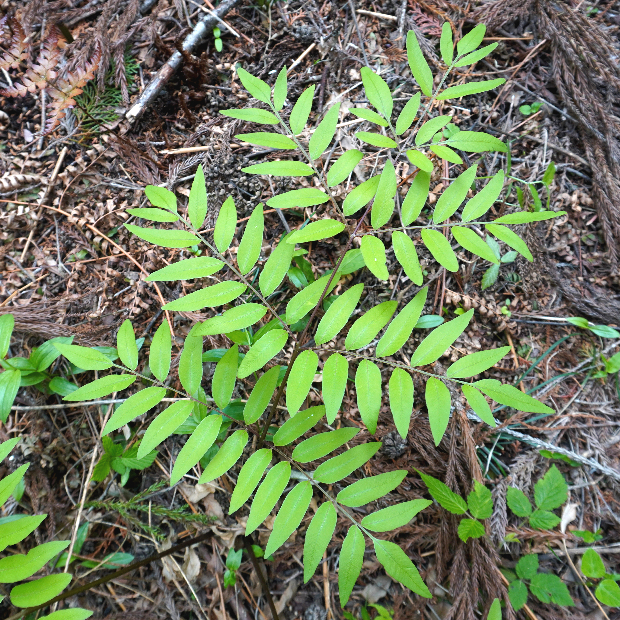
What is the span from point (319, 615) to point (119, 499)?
111 cm

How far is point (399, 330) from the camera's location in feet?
4.96

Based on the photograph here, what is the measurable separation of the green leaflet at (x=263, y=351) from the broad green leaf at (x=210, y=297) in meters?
0.18

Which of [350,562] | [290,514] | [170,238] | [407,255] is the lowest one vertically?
[350,562]

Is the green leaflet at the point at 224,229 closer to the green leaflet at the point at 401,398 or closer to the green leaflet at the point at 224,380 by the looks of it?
the green leaflet at the point at 224,380

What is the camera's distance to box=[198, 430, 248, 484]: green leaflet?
148 cm

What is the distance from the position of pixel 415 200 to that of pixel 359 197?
212mm

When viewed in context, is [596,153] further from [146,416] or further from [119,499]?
[119,499]

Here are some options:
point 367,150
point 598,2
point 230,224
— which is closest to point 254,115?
point 230,224

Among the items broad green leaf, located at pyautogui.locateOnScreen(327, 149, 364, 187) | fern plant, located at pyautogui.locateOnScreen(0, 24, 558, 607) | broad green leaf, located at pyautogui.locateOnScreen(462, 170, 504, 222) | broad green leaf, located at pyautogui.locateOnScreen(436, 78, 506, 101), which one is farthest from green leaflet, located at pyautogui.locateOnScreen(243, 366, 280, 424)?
broad green leaf, located at pyautogui.locateOnScreen(436, 78, 506, 101)

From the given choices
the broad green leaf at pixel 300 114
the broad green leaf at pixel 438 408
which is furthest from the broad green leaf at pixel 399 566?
the broad green leaf at pixel 300 114

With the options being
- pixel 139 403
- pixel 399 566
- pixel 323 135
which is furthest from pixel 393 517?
pixel 323 135

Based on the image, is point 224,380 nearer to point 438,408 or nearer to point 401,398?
point 401,398

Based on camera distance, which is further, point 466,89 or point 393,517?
point 466,89

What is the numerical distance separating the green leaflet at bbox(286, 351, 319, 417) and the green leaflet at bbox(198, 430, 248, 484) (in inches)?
9.8
